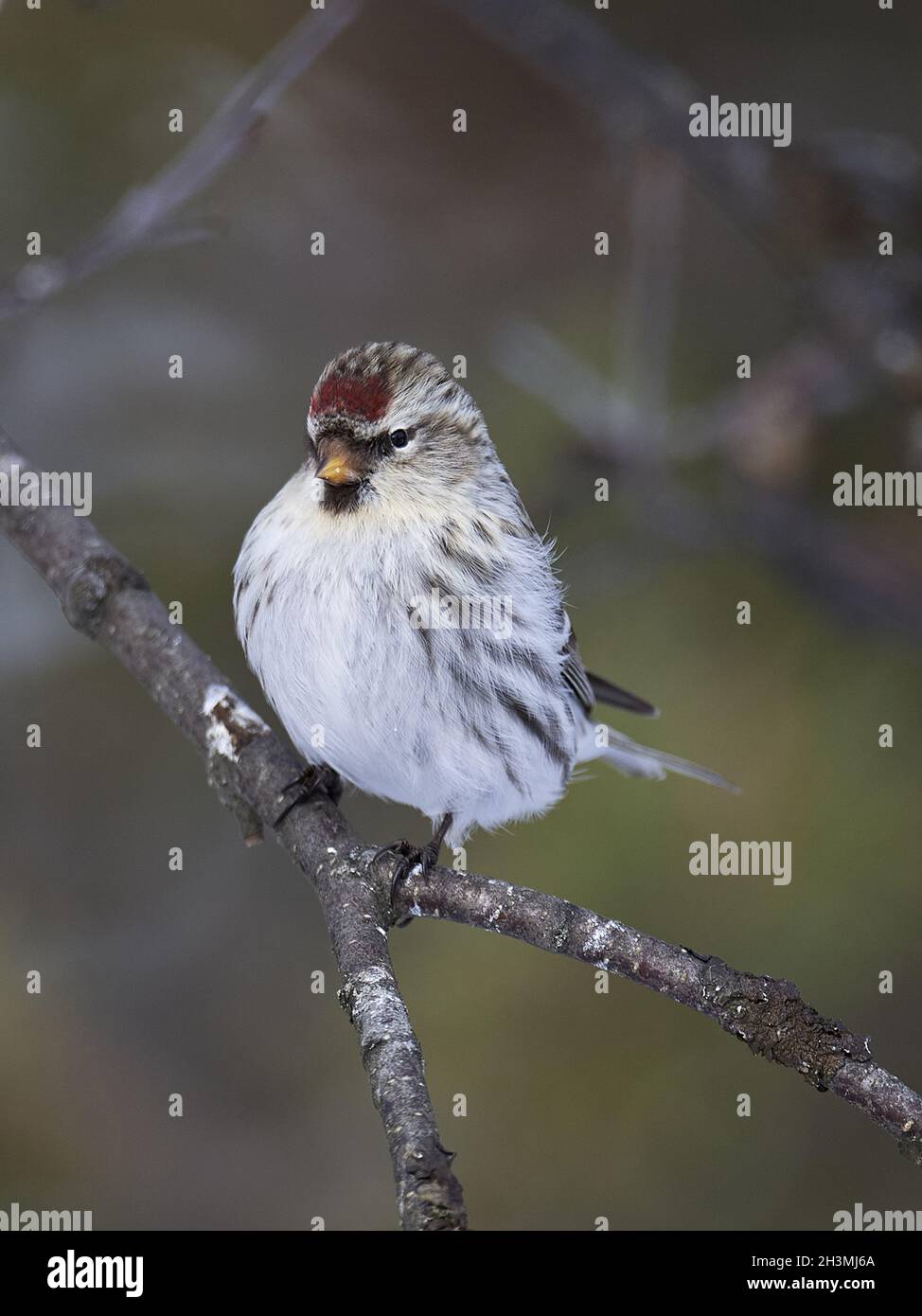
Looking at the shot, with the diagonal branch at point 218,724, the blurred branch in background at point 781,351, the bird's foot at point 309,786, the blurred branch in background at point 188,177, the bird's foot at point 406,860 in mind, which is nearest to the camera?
the diagonal branch at point 218,724

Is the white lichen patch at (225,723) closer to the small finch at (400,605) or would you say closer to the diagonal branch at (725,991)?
the small finch at (400,605)

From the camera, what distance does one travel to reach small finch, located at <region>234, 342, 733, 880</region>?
2.67 m

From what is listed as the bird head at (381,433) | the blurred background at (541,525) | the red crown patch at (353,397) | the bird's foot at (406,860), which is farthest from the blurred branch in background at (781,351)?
the bird's foot at (406,860)

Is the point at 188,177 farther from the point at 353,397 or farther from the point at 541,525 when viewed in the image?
the point at 541,525

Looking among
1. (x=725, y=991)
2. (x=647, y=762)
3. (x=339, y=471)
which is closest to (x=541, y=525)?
(x=647, y=762)

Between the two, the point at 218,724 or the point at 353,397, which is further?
the point at 353,397

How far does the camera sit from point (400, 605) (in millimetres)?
2666

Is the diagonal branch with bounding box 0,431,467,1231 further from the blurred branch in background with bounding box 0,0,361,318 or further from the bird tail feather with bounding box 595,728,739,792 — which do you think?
the bird tail feather with bounding box 595,728,739,792

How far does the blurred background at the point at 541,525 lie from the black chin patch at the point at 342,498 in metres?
0.71

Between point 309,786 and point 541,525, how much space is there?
1165 mm

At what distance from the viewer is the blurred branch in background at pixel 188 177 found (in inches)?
94.0

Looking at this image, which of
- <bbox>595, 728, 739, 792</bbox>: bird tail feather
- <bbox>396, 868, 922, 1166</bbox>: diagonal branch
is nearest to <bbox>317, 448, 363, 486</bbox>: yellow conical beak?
<bbox>396, 868, 922, 1166</bbox>: diagonal branch
